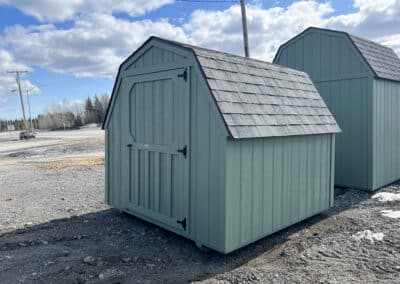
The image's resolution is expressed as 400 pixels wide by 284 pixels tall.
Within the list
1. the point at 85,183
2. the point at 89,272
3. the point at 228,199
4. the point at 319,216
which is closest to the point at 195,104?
the point at 228,199

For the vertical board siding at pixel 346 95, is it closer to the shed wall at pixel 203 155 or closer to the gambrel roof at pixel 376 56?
the gambrel roof at pixel 376 56

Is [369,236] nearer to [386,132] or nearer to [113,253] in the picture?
[113,253]

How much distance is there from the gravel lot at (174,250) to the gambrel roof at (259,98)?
4.65 ft

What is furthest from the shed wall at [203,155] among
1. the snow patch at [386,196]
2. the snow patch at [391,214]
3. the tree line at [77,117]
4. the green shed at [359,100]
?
the tree line at [77,117]

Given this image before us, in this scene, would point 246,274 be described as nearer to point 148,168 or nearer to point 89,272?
point 89,272

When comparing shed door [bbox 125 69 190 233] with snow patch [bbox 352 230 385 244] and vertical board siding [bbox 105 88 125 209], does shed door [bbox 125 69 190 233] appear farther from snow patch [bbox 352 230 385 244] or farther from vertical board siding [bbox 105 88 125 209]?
snow patch [bbox 352 230 385 244]

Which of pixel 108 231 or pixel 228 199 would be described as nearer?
pixel 228 199

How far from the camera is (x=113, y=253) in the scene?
3924 mm

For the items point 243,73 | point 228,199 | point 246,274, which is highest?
point 243,73

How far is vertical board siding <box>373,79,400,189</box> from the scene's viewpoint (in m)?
6.89

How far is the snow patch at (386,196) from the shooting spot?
20.6 ft

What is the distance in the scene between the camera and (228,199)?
359cm

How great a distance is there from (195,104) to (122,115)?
1650 mm

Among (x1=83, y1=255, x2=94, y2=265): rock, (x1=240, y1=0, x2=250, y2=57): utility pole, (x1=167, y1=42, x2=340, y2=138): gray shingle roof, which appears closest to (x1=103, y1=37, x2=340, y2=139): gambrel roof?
(x1=167, y1=42, x2=340, y2=138): gray shingle roof
